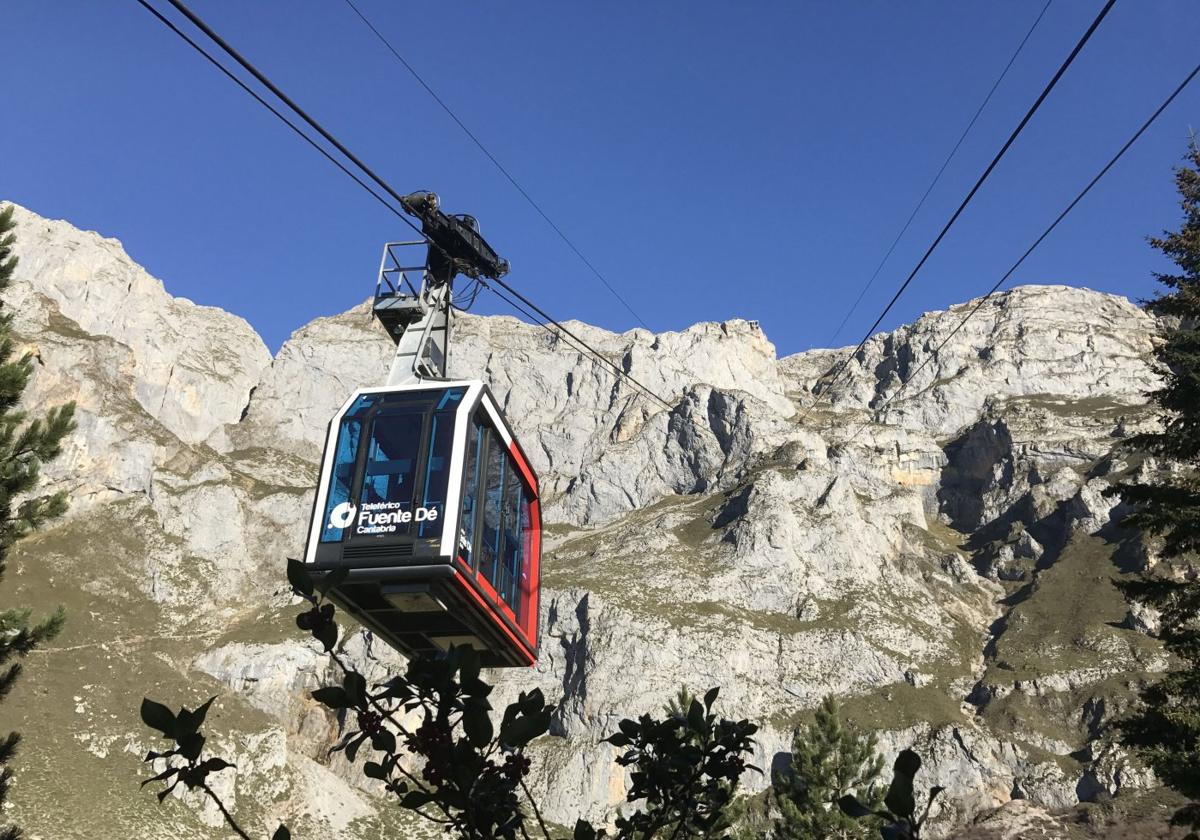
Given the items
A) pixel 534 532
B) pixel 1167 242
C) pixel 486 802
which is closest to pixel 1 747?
pixel 534 532

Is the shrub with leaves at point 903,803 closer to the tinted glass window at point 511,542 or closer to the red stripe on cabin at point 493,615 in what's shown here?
the red stripe on cabin at point 493,615

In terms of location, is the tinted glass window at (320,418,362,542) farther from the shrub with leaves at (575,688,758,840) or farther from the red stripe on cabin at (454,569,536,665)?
the shrub with leaves at (575,688,758,840)

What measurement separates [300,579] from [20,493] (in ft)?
62.6

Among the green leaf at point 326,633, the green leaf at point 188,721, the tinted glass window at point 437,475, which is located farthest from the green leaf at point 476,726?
the tinted glass window at point 437,475

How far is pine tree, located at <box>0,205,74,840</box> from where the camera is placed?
18328mm

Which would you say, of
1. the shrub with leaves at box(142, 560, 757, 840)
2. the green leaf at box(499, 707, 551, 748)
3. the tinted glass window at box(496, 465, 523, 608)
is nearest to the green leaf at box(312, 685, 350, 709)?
the shrub with leaves at box(142, 560, 757, 840)

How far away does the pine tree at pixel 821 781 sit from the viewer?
41.0m

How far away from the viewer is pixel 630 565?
13725 cm

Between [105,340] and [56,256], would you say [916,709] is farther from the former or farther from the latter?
[56,256]

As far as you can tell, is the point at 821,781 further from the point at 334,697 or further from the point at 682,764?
the point at 334,697

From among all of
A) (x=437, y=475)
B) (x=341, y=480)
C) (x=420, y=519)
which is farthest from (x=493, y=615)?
(x=341, y=480)

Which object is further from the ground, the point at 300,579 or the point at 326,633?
the point at 300,579

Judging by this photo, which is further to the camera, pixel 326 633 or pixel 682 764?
pixel 682 764

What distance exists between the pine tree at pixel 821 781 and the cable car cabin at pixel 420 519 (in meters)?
30.8
